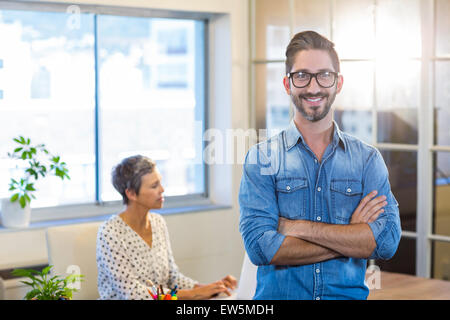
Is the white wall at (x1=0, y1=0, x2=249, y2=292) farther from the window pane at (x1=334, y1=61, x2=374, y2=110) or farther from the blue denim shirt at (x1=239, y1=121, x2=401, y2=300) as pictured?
the blue denim shirt at (x1=239, y1=121, x2=401, y2=300)

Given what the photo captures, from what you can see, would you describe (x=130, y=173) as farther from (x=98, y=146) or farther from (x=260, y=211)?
(x=260, y=211)

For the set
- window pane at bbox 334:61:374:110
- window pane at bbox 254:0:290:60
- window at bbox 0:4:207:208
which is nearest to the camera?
window pane at bbox 334:61:374:110

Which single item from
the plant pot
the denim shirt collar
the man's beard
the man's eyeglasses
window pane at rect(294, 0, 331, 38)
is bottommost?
the plant pot

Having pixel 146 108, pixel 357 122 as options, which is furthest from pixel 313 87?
pixel 146 108

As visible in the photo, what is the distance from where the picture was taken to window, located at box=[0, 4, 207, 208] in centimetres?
342

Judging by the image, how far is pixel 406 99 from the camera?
3145mm

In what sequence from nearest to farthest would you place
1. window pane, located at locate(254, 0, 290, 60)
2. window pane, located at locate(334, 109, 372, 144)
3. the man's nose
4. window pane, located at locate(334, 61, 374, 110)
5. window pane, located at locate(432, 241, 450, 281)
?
the man's nose < window pane, located at locate(432, 241, 450, 281) < window pane, located at locate(334, 61, 374, 110) < window pane, located at locate(334, 109, 372, 144) < window pane, located at locate(254, 0, 290, 60)

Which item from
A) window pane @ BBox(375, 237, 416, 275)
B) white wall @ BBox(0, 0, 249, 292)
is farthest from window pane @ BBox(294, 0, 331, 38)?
window pane @ BBox(375, 237, 416, 275)

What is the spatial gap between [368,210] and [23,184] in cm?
215

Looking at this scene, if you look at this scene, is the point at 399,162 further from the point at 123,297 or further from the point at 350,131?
the point at 123,297

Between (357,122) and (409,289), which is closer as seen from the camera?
(409,289)

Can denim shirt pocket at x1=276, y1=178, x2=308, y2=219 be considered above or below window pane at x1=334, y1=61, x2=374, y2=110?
below

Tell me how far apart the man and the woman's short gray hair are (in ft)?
3.82

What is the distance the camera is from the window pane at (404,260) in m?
3.20
